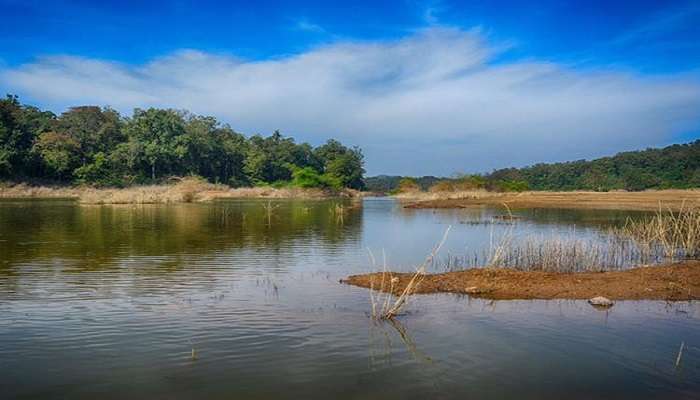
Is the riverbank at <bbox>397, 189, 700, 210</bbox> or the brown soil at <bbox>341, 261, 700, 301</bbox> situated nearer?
the brown soil at <bbox>341, 261, 700, 301</bbox>

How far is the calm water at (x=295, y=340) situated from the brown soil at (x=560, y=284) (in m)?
0.66

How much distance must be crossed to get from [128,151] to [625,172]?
281 feet

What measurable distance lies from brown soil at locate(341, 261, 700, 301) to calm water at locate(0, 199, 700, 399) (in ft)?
2.17

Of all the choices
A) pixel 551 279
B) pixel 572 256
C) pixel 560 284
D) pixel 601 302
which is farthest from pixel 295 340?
pixel 572 256

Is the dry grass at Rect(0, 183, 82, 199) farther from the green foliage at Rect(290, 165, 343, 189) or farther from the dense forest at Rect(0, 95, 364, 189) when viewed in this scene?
the green foliage at Rect(290, 165, 343, 189)

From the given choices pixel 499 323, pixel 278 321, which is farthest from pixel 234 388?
pixel 499 323

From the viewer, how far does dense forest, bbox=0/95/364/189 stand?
72438mm

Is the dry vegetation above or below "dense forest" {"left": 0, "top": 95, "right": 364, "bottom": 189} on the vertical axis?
below

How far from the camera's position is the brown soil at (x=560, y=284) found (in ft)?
39.0

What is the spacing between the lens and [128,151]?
79312mm

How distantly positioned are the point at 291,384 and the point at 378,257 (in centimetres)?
1138

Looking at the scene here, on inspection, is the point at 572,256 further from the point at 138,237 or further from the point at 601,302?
the point at 138,237

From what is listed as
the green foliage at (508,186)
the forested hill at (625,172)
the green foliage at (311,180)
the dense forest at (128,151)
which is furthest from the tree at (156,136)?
the forested hill at (625,172)

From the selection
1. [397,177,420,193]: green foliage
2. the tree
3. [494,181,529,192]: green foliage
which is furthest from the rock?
the tree
